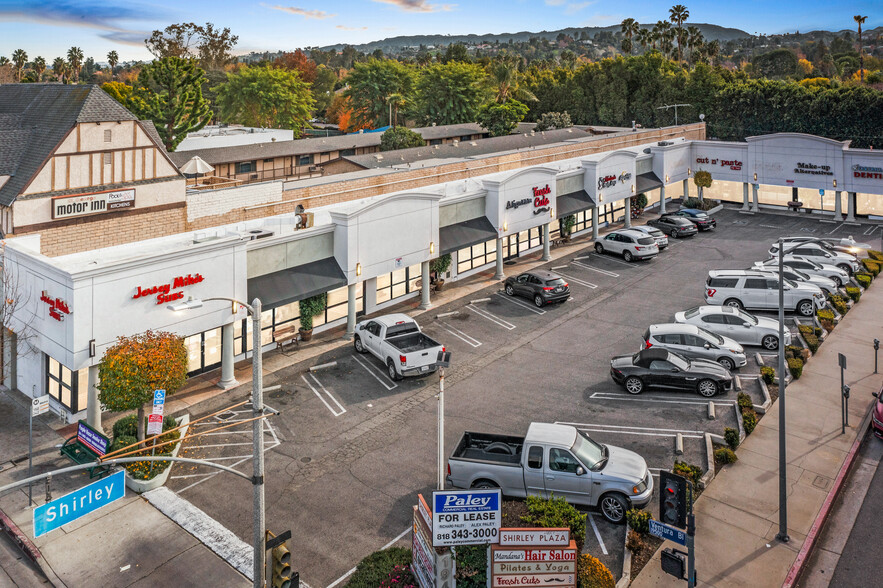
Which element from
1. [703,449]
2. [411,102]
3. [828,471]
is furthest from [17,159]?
[411,102]

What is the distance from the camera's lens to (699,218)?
5347 cm

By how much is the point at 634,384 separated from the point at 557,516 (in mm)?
12157

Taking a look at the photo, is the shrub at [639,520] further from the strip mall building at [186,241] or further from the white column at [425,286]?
the white column at [425,286]

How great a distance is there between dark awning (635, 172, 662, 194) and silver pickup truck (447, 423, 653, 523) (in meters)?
38.9

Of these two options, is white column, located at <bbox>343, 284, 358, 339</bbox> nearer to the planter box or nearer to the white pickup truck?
the white pickup truck

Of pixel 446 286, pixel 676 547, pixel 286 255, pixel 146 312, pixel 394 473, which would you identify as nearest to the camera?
pixel 676 547

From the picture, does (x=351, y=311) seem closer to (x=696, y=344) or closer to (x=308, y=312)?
(x=308, y=312)

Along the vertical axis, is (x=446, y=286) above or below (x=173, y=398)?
above

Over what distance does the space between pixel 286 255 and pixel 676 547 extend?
64.3 feet

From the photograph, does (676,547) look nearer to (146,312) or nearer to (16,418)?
(146,312)

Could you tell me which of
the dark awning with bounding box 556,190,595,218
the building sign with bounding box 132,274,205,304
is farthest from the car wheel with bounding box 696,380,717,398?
the dark awning with bounding box 556,190,595,218

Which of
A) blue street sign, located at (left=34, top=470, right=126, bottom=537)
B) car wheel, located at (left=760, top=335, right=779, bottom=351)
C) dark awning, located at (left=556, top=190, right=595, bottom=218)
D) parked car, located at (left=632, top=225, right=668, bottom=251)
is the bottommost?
car wheel, located at (left=760, top=335, right=779, bottom=351)

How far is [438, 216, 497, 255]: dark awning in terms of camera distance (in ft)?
120

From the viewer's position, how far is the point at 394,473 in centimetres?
2080
